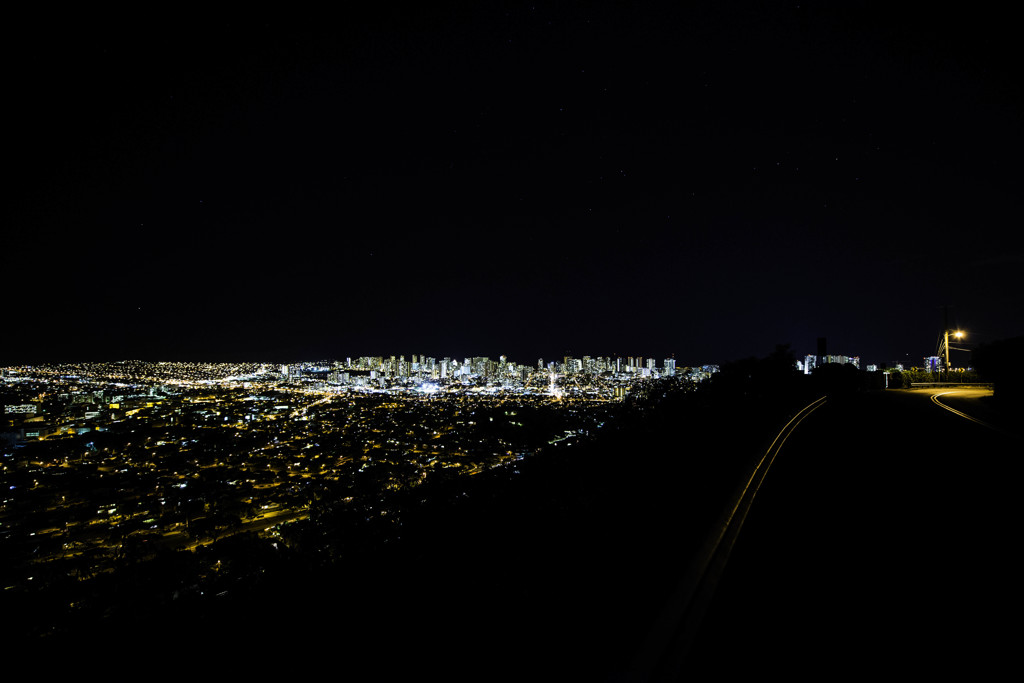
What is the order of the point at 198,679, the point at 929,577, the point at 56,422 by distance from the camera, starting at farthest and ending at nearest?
Result: the point at 56,422
the point at 929,577
the point at 198,679

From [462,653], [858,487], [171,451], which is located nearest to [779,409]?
[858,487]

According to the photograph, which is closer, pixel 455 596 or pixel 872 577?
pixel 455 596

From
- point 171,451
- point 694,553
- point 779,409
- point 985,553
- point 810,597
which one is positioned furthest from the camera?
point 171,451

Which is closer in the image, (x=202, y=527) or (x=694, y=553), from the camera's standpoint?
(x=694, y=553)

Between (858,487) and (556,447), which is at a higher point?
(556,447)

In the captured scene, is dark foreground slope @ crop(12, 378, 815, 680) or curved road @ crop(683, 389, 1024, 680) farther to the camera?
curved road @ crop(683, 389, 1024, 680)

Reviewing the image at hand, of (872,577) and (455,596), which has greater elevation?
(455,596)

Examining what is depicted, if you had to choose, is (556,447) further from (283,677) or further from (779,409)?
(779,409)

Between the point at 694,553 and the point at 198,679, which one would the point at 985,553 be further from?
the point at 198,679

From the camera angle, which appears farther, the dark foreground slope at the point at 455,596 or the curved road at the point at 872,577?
the curved road at the point at 872,577
